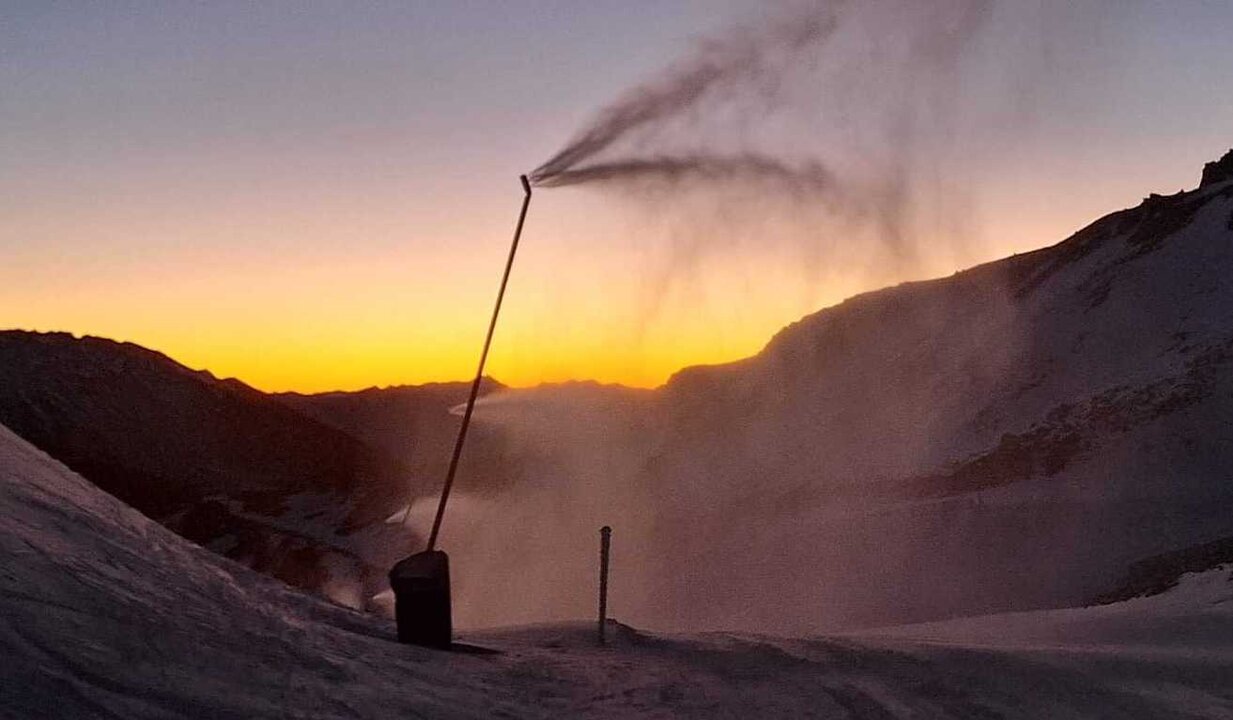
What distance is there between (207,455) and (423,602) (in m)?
159

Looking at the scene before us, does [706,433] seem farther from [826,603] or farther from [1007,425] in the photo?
[826,603]

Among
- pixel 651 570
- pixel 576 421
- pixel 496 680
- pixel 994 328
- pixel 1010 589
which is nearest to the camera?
pixel 496 680

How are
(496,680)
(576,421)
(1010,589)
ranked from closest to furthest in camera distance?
(496,680)
(1010,589)
(576,421)

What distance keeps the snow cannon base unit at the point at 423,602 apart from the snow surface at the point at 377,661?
0.30 m

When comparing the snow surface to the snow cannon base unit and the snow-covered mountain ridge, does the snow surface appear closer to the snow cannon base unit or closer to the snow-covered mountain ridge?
the snow cannon base unit

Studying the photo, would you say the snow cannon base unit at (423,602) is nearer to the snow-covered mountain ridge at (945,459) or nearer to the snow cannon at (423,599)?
the snow cannon at (423,599)

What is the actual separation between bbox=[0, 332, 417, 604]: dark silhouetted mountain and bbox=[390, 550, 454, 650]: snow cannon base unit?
95.3m

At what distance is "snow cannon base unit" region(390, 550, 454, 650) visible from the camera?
12242 mm

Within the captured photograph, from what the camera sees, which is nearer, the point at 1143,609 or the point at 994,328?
the point at 1143,609

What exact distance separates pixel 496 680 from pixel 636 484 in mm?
74433

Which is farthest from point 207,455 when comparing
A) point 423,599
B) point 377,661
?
point 377,661

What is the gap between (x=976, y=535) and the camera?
44.4 meters

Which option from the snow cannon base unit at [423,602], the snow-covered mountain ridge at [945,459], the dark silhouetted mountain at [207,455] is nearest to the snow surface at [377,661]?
the snow cannon base unit at [423,602]

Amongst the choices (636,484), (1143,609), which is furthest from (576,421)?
(1143,609)
